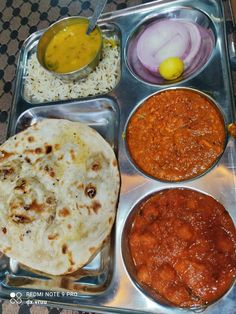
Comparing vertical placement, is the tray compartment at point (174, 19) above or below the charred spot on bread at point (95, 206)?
above

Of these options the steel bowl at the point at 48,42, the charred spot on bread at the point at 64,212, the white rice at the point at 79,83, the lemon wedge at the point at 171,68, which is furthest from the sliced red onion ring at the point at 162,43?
the charred spot on bread at the point at 64,212

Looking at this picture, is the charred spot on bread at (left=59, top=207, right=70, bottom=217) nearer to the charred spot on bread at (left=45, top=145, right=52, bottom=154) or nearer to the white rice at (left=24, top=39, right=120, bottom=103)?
the charred spot on bread at (left=45, top=145, right=52, bottom=154)

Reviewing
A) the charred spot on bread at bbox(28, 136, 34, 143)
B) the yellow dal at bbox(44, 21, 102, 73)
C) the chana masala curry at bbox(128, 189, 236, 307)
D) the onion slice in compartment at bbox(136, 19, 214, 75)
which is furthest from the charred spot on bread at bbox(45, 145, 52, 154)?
the onion slice in compartment at bbox(136, 19, 214, 75)

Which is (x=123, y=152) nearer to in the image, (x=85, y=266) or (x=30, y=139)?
(x=30, y=139)

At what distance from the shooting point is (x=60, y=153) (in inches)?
110

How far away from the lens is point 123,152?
279 cm

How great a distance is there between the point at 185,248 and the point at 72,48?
1.99m

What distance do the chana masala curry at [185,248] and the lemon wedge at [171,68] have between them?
931mm

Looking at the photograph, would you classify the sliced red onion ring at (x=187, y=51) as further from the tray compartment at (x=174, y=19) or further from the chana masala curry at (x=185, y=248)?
the chana masala curry at (x=185, y=248)

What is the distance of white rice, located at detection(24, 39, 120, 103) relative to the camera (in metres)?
3.19

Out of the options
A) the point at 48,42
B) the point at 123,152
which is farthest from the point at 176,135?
the point at 48,42

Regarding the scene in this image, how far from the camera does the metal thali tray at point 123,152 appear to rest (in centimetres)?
240

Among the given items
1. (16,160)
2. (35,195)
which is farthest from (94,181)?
(16,160)

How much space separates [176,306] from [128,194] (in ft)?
2.65
